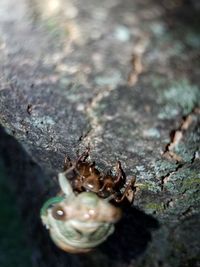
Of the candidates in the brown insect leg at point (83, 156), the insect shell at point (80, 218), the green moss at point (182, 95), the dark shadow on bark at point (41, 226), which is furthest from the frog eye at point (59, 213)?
the green moss at point (182, 95)

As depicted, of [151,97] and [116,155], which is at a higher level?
[151,97]

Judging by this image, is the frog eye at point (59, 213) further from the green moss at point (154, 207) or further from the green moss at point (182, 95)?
the green moss at point (182, 95)

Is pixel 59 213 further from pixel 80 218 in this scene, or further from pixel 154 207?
pixel 154 207

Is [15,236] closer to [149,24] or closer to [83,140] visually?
[83,140]

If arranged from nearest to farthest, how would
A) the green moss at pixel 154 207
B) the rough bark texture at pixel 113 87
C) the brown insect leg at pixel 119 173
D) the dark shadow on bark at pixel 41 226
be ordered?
the rough bark texture at pixel 113 87
the brown insect leg at pixel 119 173
the green moss at pixel 154 207
the dark shadow on bark at pixel 41 226

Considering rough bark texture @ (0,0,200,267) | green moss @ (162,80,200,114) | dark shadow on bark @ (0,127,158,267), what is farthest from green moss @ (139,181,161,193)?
green moss @ (162,80,200,114)

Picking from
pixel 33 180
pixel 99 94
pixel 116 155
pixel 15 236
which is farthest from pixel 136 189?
pixel 15 236
